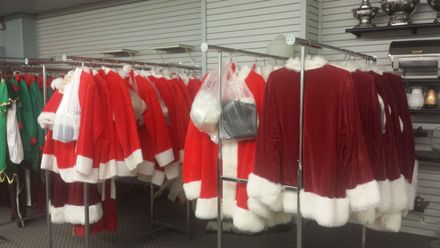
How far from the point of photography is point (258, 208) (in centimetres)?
234

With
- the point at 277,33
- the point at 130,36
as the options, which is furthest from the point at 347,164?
the point at 130,36

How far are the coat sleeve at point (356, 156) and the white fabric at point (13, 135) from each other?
10.3 ft

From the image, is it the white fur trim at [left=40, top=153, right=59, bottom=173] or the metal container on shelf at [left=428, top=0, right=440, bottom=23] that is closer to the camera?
the white fur trim at [left=40, top=153, right=59, bottom=173]

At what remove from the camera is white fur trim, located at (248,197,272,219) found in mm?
2334

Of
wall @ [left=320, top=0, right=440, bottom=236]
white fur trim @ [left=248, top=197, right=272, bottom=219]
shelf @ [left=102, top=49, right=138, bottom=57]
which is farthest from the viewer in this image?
shelf @ [left=102, top=49, right=138, bottom=57]

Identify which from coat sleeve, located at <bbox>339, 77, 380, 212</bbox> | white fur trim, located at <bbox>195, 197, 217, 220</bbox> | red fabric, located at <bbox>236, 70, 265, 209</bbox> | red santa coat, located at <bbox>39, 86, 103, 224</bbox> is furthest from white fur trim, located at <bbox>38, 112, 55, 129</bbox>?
coat sleeve, located at <bbox>339, 77, 380, 212</bbox>

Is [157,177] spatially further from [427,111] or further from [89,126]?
[427,111]

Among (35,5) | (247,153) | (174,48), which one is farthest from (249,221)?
(35,5)

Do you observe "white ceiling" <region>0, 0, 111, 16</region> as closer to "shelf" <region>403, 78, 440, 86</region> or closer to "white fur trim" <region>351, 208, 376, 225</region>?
"shelf" <region>403, 78, 440, 86</region>

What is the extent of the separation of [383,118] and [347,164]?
1.81 feet

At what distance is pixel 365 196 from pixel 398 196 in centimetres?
62

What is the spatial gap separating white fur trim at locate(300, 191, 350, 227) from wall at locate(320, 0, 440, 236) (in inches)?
90.8

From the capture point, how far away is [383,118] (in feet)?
7.89

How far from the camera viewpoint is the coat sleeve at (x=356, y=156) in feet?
6.62
